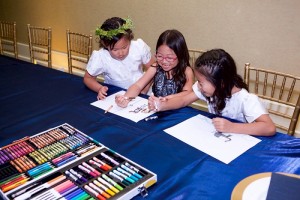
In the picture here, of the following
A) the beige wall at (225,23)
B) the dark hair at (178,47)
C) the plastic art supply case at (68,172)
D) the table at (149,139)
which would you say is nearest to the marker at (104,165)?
the plastic art supply case at (68,172)

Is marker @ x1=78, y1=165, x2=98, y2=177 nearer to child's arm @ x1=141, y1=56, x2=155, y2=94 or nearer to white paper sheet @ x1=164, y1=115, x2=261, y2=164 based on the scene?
white paper sheet @ x1=164, y1=115, x2=261, y2=164

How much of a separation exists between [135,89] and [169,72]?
27 cm

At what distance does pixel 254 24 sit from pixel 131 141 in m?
1.73

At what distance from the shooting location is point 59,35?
3979 millimetres

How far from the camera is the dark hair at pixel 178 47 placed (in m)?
1.53

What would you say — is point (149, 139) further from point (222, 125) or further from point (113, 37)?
point (113, 37)

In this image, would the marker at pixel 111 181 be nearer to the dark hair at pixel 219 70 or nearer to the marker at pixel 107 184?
the marker at pixel 107 184

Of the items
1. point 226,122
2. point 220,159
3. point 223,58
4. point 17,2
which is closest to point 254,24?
point 223,58

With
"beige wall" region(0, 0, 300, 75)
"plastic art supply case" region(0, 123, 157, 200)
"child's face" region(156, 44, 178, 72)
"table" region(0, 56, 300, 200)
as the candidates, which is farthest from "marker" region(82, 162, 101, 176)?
"beige wall" region(0, 0, 300, 75)

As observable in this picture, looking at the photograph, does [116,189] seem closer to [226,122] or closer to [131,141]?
[131,141]

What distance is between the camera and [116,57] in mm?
1847

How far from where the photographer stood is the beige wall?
2.21m

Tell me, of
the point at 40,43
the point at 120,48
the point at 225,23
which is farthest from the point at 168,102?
the point at 40,43

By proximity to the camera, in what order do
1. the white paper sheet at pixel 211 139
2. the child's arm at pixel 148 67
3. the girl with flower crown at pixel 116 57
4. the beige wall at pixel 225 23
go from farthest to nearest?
the beige wall at pixel 225 23 < the child's arm at pixel 148 67 < the girl with flower crown at pixel 116 57 < the white paper sheet at pixel 211 139
